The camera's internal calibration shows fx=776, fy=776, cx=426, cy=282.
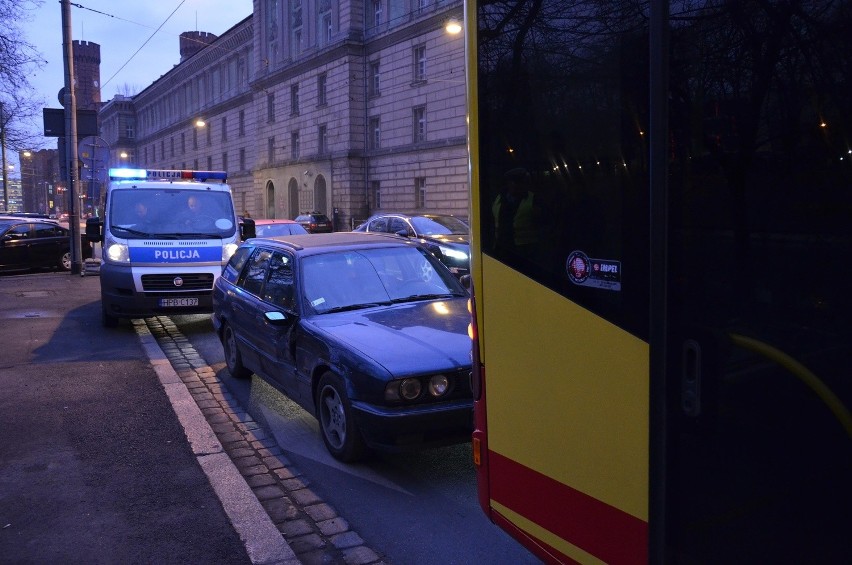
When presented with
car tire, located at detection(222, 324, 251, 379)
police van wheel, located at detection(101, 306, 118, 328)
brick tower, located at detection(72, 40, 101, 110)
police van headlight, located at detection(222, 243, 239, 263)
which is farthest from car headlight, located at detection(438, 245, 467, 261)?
brick tower, located at detection(72, 40, 101, 110)

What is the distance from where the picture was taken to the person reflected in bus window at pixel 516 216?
269 cm

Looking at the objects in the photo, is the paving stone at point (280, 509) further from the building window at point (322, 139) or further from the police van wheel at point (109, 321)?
the building window at point (322, 139)

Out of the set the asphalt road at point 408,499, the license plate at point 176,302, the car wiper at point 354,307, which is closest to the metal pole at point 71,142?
the license plate at point 176,302

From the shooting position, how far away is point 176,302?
11242 mm

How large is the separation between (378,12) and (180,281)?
1499 inches

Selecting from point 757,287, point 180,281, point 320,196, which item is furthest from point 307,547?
point 320,196

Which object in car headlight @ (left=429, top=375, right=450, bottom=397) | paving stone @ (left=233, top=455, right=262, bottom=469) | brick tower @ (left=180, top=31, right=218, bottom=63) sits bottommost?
paving stone @ (left=233, top=455, right=262, bottom=469)

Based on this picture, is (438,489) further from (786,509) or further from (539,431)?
(786,509)

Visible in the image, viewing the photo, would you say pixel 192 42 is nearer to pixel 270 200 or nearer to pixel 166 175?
pixel 270 200

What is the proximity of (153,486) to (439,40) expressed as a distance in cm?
3725

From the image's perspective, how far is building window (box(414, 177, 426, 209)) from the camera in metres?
42.4

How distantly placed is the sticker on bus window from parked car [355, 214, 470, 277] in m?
14.1

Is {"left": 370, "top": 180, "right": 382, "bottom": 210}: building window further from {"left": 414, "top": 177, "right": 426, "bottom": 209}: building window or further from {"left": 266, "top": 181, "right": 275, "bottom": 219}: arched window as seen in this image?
{"left": 266, "top": 181, "right": 275, "bottom": 219}: arched window

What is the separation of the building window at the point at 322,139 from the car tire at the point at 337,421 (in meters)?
45.6
